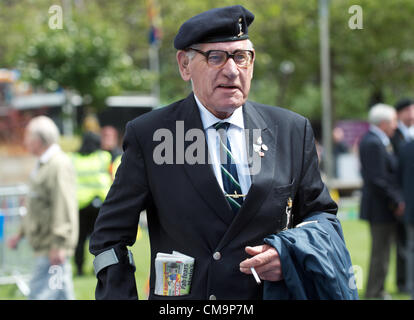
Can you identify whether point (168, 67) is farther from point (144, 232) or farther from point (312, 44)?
point (144, 232)

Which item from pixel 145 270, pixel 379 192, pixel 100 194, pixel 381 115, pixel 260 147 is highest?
pixel 381 115

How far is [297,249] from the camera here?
259 cm

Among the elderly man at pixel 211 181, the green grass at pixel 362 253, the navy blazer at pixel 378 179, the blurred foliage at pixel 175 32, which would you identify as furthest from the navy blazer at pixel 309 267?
the blurred foliage at pixel 175 32

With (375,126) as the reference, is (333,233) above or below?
below

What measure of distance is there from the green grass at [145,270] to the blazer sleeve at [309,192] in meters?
3.95

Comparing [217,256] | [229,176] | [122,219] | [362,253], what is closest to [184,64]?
[229,176]

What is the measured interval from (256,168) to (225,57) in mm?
470

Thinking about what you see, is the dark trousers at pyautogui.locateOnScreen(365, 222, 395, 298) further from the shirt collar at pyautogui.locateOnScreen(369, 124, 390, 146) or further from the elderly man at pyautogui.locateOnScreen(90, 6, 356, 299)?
the elderly man at pyautogui.locateOnScreen(90, 6, 356, 299)

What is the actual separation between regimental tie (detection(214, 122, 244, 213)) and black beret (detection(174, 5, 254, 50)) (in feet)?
1.28

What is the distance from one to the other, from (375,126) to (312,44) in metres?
18.7

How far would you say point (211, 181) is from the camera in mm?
2785

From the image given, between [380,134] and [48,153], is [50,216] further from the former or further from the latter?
[380,134]
